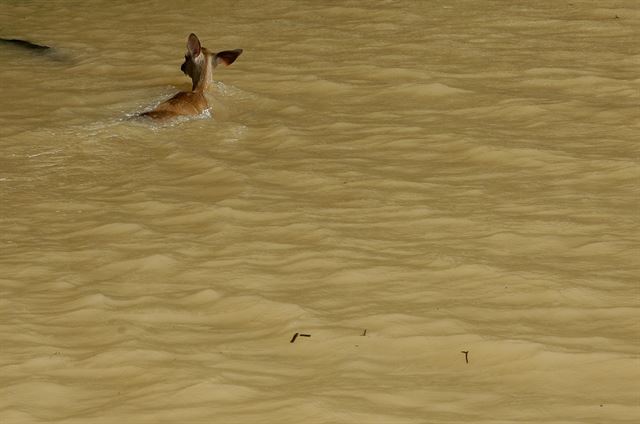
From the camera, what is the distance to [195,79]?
27.7ft

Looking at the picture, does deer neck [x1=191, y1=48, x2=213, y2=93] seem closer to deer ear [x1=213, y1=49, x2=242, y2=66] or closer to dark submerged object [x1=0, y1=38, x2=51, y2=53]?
deer ear [x1=213, y1=49, x2=242, y2=66]

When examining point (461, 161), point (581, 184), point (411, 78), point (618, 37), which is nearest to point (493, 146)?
point (461, 161)

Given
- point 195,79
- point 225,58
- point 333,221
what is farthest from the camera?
point 195,79

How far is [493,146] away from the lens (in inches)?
274

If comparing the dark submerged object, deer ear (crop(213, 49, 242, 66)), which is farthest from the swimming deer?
the dark submerged object

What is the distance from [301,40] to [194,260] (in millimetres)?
4272

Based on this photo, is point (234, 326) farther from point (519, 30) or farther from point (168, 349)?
point (519, 30)

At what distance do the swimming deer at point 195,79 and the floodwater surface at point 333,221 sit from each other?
8 cm

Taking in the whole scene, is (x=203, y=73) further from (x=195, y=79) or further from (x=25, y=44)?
(x=25, y=44)

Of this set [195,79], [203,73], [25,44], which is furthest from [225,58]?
[25,44]

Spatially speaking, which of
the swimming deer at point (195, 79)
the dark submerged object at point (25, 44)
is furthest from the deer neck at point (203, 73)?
the dark submerged object at point (25, 44)

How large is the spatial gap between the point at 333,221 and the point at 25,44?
4.76 meters

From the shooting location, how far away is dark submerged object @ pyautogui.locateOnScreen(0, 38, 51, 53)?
32.3ft

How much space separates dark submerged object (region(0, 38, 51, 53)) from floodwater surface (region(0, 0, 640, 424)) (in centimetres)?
9
